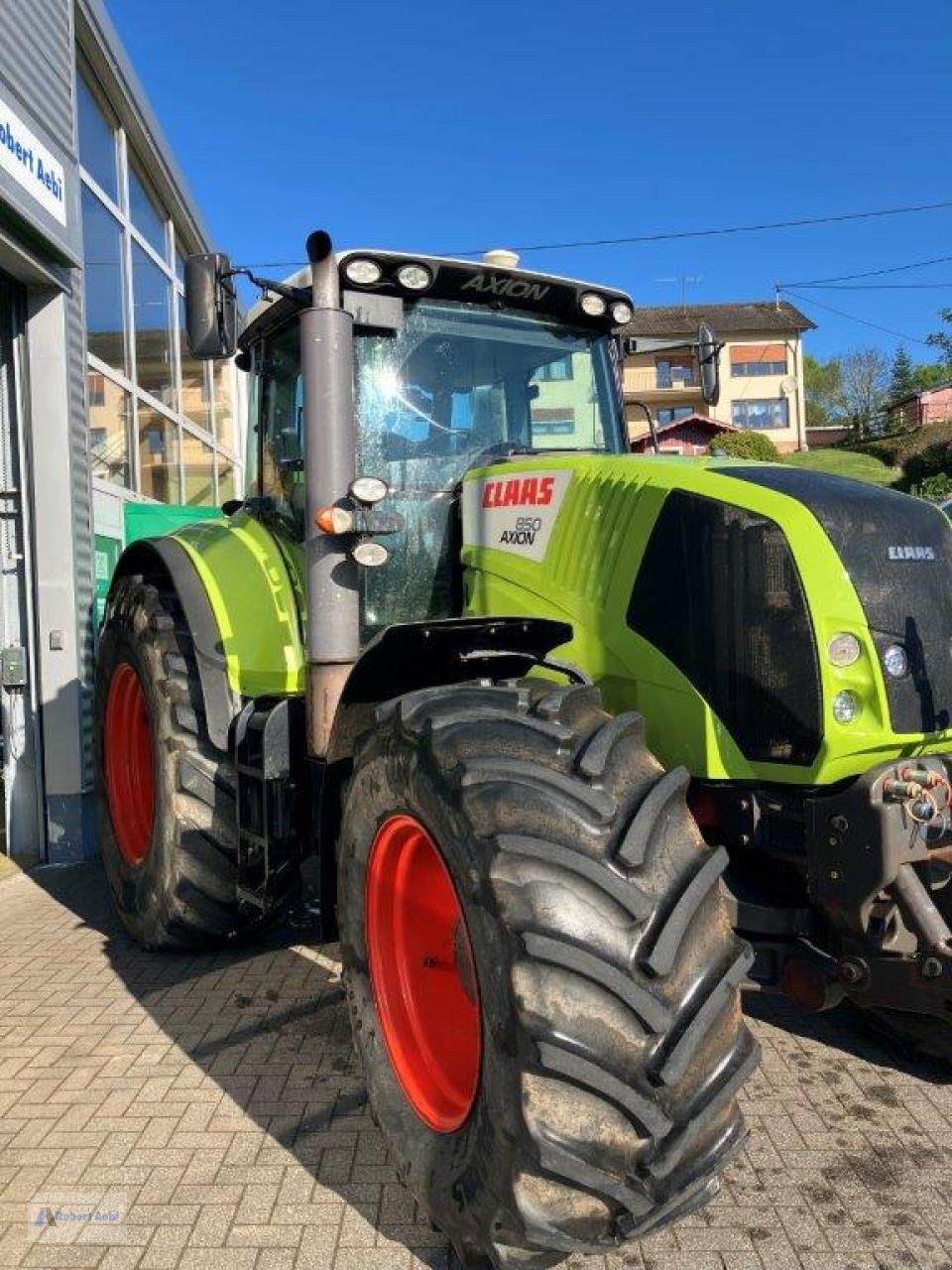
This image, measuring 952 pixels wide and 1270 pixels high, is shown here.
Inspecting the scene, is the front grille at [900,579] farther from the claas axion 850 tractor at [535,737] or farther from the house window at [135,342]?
the house window at [135,342]

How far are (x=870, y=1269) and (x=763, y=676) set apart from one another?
132 centimetres

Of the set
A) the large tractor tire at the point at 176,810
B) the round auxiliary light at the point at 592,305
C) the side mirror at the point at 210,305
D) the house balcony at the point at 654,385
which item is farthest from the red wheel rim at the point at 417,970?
the house balcony at the point at 654,385

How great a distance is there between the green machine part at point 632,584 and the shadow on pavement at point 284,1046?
135cm

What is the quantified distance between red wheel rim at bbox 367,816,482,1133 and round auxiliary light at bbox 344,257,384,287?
1.79 m

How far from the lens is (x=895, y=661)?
8.12 ft

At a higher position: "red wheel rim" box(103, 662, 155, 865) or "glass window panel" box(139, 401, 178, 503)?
"glass window panel" box(139, 401, 178, 503)

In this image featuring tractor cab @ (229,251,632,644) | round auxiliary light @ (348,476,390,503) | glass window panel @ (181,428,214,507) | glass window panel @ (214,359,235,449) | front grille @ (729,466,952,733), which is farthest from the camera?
glass window panel @ (214,359,235,449)

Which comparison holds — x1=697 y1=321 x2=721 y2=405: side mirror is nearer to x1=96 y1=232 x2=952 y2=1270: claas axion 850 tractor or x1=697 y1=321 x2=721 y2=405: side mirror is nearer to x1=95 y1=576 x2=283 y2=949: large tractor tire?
x1=96 y1=232 x2=952 y2=1270: claas axion 850 tractor

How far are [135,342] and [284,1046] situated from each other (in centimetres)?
726

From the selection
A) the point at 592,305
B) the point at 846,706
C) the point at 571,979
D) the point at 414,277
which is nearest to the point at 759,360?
the point at 592,305

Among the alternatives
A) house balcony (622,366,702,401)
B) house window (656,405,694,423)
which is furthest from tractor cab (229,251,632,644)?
house window (656,405,694,423)

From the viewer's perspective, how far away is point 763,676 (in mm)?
2492

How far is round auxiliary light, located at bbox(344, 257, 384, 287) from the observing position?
10.9ft

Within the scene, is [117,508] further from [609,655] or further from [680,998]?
[680,998]
